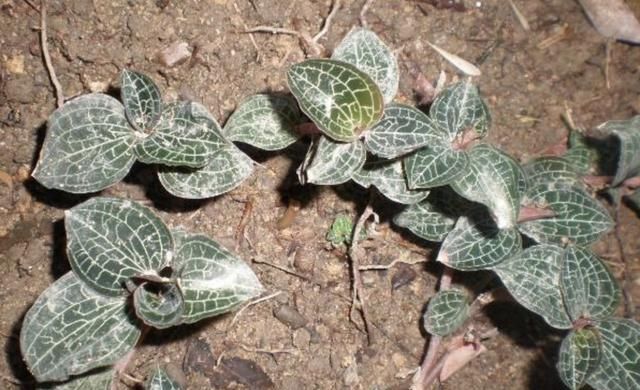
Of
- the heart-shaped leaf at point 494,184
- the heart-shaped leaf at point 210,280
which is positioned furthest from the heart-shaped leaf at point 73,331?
the heart-shaped leaf at point 494,184

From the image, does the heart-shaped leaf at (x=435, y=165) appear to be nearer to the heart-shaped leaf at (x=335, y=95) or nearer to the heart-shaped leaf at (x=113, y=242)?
the heart-shaped leaf at (x=335, y=95)

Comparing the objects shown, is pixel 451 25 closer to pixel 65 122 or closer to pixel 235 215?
pixel 235 215

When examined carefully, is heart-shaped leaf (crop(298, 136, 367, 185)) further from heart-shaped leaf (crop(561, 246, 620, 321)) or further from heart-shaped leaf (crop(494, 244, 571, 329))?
heart-shaped leaf (crop(561, 246, 620, 321))

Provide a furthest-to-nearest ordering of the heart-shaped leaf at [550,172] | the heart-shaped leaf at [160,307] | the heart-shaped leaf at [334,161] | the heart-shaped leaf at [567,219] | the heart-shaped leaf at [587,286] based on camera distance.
→ 1. the heart-shaped leaf at [550,172]
2. the heart-shaped leaf at [567,219]
3. the heart-shaped leaf at [587,286]
4. the heart-shaped leaf at [334,161]
5. the heart-shaped leaf at [160,307]

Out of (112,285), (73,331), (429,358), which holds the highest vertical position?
(112,285)

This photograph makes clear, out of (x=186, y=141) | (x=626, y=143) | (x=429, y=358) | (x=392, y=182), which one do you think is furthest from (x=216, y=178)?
(x=626, y=143)

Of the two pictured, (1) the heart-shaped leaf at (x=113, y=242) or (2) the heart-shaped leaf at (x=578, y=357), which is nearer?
(1) the heart-shaped leaf at (x=113, y=242)

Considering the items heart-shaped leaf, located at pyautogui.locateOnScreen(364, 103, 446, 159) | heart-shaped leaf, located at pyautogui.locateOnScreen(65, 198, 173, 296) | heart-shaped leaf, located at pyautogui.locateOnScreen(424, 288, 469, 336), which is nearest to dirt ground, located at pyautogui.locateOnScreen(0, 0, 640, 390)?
heart-shaped leaf, located at pyautogui.locateOnScreen(424, 288, 469, 336)

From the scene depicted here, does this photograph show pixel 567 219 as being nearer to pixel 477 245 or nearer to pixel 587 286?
pixel 587 286
